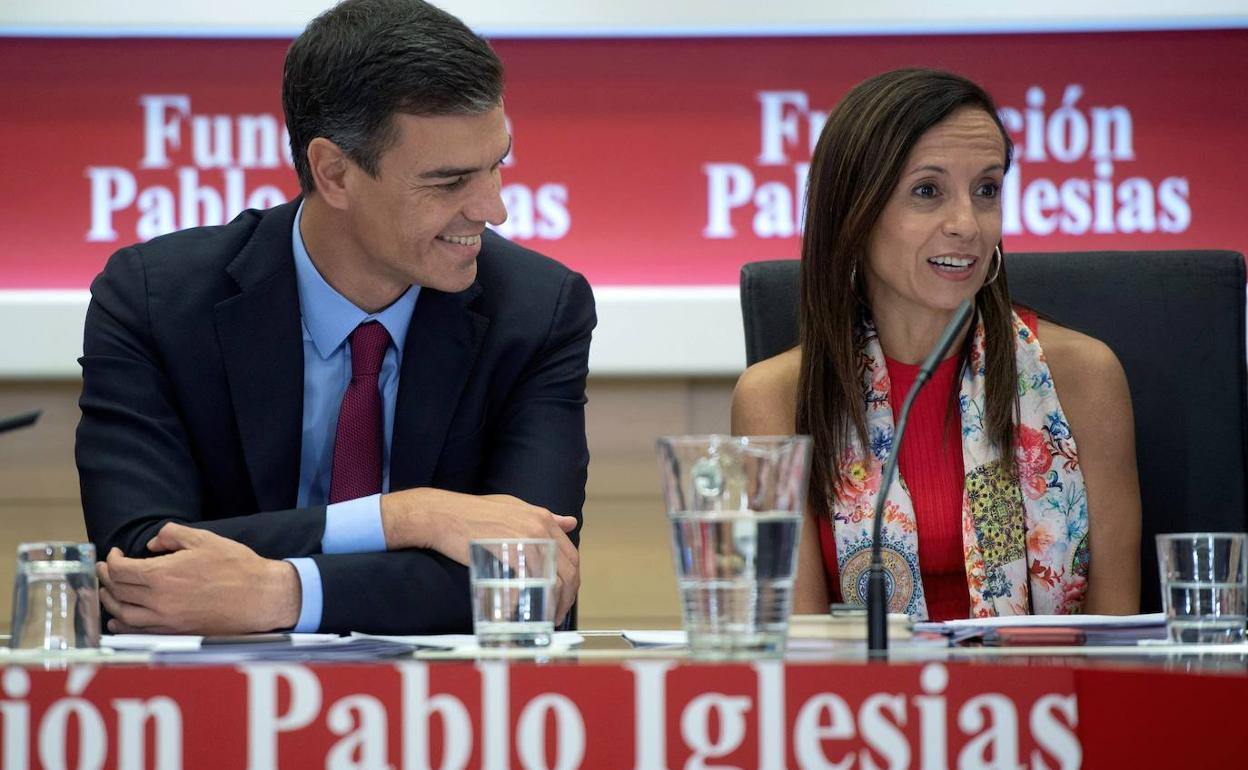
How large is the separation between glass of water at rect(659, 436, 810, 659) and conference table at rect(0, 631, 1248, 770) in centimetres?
11

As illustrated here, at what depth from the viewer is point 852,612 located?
1.19 meters

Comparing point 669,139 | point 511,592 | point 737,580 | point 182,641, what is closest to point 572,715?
point 737,580

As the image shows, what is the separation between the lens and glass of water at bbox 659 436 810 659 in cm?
101

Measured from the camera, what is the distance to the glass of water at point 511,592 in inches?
47.3

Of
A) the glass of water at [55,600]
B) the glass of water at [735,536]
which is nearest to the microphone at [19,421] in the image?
the glass of water at [55,600]

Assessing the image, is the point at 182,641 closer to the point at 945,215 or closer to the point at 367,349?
the point at 367,349

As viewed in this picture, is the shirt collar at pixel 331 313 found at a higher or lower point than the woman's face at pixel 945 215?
lower

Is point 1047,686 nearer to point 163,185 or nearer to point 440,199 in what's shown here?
point 440,199

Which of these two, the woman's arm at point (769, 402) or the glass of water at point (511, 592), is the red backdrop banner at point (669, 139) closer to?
the woman's arm at point (769, 402)

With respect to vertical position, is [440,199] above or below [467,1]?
below

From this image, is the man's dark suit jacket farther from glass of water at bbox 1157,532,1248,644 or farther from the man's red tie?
glass of water at bbox 1157,532,1248,644

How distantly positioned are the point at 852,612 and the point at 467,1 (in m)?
2.09

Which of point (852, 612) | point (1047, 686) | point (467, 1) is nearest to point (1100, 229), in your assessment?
point (467, 1)

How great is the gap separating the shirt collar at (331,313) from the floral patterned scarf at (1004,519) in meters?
0.63
